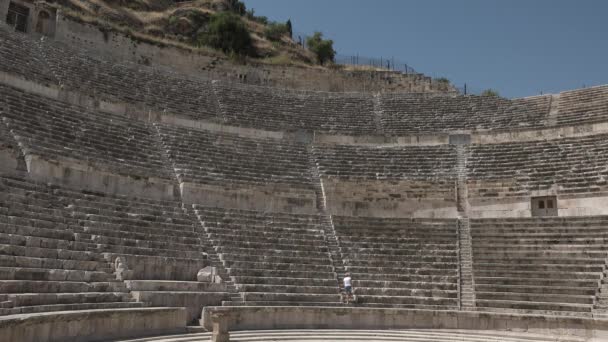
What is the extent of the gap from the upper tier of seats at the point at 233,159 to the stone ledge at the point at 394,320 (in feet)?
18.1

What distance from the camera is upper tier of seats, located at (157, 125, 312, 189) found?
55.3 feet

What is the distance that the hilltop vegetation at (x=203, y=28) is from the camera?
3241cm

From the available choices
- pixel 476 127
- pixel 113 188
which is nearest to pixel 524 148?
pixel 476 127

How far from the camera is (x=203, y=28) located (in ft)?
118

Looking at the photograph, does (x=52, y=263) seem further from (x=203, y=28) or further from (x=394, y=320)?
(x=203, y=28)

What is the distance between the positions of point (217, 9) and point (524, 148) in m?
28.4

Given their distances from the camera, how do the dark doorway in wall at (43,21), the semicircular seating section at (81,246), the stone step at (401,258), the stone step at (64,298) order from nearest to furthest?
the stone step at (64,298) → the semicircular seating section at (81,246) → the stone step at (401,258) → the dark doorway in wall at (43,21)

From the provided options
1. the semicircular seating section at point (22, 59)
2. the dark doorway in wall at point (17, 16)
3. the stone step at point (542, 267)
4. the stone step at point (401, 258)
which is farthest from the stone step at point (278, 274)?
the dark doorway in wall at point (17, 16)

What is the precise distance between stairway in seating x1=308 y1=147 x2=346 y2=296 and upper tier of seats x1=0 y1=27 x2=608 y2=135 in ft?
10.4

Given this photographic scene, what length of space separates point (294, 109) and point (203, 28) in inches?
605

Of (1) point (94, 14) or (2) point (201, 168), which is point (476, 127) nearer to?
(2) point (201, 168)

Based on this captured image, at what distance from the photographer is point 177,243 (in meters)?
13.2

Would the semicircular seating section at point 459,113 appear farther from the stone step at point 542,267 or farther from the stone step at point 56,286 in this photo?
the stone step at point 56,286

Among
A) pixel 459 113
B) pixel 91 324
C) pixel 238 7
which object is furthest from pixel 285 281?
pixel 238 7
